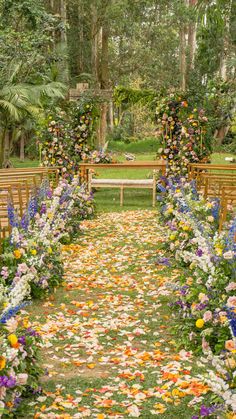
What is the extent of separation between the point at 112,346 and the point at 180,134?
8385 mm

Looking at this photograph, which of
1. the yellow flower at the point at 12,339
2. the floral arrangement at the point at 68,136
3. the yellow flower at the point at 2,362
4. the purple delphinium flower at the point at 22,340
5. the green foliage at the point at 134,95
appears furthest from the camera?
the green foliage at the point at 134,95

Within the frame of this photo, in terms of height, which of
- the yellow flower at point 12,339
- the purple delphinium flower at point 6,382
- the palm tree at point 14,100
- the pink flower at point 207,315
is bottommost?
the purple delphinium flower at point 6,382

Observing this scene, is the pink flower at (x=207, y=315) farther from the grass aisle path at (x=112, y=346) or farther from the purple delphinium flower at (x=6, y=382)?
the purple delphinium flower at (x=6, y=382)

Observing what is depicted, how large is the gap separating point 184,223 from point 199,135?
19.4 feet

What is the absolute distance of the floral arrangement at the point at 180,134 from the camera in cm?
1226

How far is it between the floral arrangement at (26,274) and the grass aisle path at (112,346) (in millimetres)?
205

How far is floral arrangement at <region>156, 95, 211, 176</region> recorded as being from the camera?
483 inches

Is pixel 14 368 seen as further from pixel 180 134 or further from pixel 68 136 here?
pixel 68 136

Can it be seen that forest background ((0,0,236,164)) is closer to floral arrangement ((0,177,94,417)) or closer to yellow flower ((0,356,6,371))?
floral arrangement ((0,177,94,417))

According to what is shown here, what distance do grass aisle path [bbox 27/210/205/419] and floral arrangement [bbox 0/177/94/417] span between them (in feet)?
0.67

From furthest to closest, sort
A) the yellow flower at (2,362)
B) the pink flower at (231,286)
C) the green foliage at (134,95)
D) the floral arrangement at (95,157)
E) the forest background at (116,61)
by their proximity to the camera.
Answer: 1. the green foliage at (134,95)
2. the floral arrangement at (95,157)
3. the forest background at (116,61)
4. the pink flower at (231,286)
5. the yellow flower at (2,362)

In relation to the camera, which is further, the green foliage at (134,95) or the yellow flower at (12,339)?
the green foliage at (134,95)

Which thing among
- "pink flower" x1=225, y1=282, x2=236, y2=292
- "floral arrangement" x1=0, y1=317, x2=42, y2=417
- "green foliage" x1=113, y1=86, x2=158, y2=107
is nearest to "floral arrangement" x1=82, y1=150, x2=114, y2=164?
"green foliage" x1=113, y1=86, x2=158, y2=107

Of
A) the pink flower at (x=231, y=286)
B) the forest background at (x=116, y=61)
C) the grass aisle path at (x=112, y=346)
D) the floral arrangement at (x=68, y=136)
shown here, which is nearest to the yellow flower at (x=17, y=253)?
the grass aisle path at (x=112, y=346)
